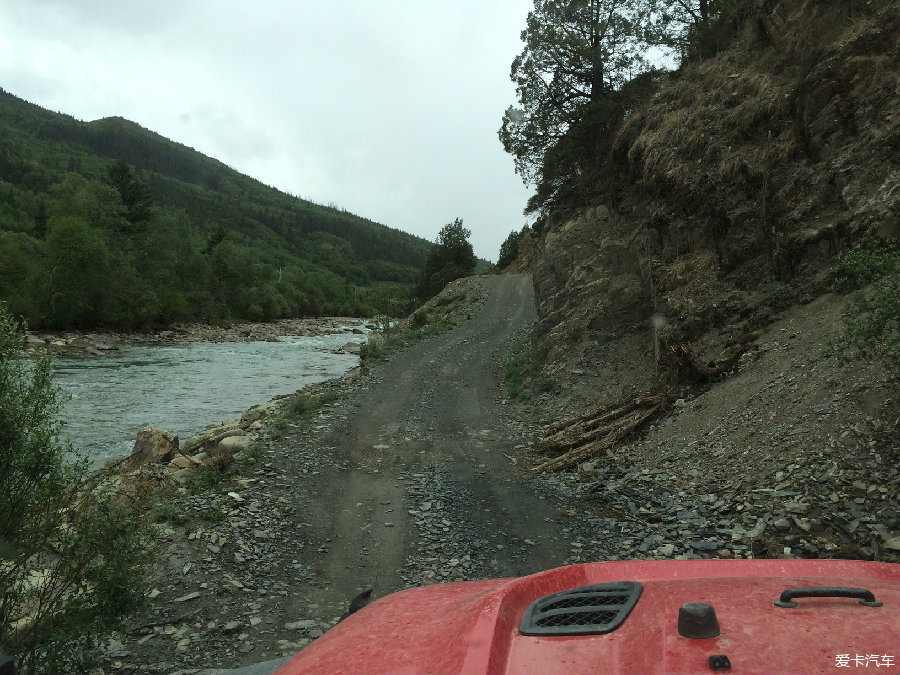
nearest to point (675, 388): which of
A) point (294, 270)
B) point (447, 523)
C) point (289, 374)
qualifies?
point (447, 523)

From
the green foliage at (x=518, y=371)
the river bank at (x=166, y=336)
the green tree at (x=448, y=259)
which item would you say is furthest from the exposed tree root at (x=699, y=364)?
the green tree at (x=448, y=259)

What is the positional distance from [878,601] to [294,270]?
105 m

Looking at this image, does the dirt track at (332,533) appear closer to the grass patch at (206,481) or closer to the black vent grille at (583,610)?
the grass patch at (206,481)

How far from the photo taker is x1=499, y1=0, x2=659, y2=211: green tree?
720 inches

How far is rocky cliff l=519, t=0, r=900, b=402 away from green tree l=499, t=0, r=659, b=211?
2489mm

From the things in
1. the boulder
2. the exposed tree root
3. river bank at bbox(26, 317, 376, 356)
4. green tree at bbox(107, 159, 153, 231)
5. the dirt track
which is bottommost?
the dirt track

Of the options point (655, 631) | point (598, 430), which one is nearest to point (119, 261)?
point (598, 430)

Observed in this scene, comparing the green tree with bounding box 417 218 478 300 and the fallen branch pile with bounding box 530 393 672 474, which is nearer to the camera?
the fallen branch pile with bounding box 530 393 672 474

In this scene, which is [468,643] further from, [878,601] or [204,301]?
[204,301]

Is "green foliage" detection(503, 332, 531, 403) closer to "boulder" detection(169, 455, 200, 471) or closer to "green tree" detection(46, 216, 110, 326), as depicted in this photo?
"boulder" detection(169, 455, 200, 471)

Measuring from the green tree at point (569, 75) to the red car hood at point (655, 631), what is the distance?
1726cm

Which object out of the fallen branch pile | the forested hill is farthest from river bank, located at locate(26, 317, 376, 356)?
the fallen branch pile

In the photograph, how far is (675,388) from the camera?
9953 millimetres

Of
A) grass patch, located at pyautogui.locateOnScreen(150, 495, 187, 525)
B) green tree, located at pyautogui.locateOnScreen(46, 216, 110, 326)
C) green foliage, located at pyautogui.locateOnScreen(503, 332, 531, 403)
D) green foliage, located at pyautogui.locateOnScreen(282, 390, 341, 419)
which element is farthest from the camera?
green tree, located at pyautogui.locateOnScreen(46, 216, 110, 326)
